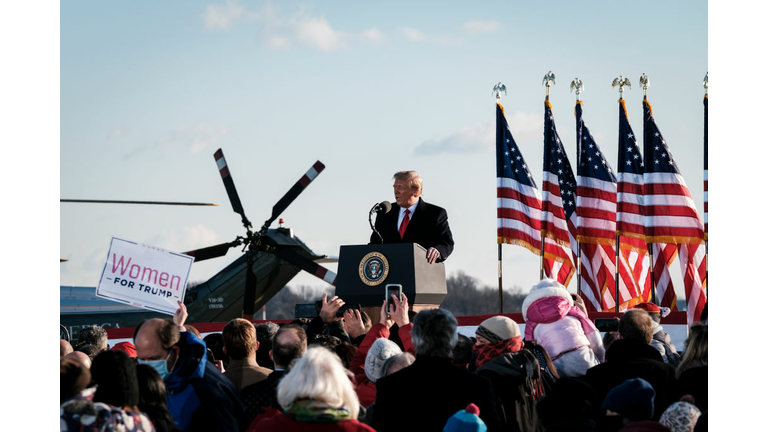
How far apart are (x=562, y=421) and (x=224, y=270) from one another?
21814mm

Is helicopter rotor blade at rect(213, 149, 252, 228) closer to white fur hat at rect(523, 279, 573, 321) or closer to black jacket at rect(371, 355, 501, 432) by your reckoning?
white fur hat at rect(523, 279, 573, 321)

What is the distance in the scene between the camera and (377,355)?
15.6 feet

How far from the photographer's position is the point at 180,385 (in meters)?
4.15

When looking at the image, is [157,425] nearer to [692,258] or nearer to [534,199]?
[692,258]

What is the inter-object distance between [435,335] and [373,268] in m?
3.39

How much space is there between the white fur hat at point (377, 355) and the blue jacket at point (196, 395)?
0.87 m

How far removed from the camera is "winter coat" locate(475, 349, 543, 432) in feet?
15.3

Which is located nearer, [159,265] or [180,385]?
[180,385]

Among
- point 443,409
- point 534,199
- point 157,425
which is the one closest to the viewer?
point 157,425

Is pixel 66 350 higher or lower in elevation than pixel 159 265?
lower

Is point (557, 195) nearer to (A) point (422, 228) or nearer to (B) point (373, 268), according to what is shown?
(A) point (422, 228)

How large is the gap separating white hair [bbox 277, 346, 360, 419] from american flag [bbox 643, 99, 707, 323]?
10130mm

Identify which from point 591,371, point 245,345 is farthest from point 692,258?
point 245,345

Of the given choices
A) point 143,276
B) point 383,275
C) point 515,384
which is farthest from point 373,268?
point 515,384
